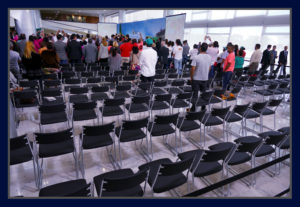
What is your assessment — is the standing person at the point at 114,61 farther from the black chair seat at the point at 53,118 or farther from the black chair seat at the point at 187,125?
the black chair seat at the point at 187,125

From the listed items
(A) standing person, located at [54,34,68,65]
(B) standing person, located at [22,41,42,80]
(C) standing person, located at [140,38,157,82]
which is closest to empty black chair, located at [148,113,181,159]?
(C) standing person, located at [140,38,157,82]

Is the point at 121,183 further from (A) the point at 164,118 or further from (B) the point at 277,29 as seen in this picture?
(B) the point at 277,29

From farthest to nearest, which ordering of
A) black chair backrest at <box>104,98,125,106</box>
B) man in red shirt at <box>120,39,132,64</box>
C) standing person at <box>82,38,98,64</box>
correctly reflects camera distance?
man in red shirt at <box>120,39,132,64</box> < standing person at <box>82,38,98,64</box> < black chair backrest at <box>104,98,125,106</box>

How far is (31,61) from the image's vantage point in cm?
518

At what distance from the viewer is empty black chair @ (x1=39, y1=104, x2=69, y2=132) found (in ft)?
11.6

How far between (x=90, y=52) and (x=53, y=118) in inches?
205

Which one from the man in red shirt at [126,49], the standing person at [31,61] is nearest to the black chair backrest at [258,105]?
the standing person at [31,61]

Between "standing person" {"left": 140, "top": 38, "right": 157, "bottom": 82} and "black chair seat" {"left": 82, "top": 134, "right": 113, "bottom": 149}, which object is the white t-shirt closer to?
"standing person" {"left": 140, "top": 38, "right": 157, "bottom": 82}

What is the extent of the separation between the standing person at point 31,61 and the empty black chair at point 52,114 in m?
2.07

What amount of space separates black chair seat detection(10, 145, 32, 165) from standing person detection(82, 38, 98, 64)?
6202 mm

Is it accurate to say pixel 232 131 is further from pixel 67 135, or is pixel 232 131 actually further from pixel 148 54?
pixel 67 135

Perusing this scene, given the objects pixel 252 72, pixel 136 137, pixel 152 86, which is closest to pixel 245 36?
pixel 252 72

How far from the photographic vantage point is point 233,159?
2855 millimetres

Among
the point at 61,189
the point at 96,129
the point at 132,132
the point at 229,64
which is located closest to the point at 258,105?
the point at 229,64
